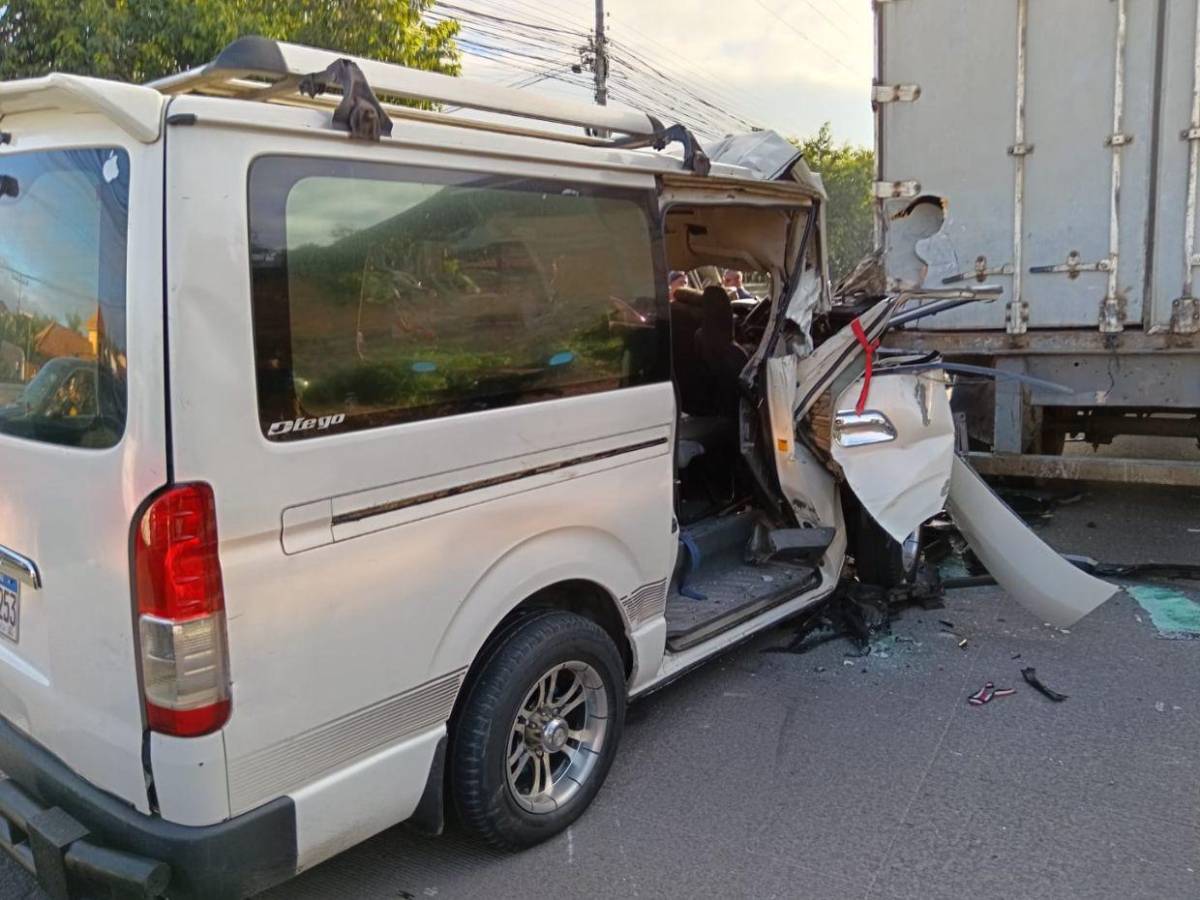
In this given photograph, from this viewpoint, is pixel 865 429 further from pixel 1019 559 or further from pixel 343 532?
pixel 343 532

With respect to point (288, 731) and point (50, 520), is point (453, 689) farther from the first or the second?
point (50, 520)

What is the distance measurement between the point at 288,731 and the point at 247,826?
227mm

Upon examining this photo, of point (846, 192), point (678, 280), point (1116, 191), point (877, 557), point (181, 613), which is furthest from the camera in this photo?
point (846, 192)

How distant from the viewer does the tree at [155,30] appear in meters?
7.21

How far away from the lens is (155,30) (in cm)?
745

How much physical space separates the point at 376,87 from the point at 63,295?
0.96 meters

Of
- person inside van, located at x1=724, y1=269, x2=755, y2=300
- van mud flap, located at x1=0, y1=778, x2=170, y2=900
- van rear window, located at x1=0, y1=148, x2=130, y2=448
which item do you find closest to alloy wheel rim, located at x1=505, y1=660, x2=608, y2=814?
van mud flap, located at x1=0, y1=778, x2=170, y2=900

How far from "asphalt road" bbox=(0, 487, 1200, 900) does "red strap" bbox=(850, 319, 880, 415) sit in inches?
47.0

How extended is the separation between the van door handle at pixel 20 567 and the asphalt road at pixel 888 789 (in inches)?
44.0

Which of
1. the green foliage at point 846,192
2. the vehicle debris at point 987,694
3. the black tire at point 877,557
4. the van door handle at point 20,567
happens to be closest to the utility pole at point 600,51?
the green foliage at point 846,192

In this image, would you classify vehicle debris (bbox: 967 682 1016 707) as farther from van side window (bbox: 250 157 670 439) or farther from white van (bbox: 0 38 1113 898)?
van side window (bbox: 250 157 670 439)

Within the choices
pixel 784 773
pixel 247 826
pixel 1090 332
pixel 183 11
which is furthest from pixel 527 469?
pixel 183 11

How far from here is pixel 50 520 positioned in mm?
2432

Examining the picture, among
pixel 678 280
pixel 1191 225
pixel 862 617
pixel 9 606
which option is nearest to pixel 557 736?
pixel 9 606
